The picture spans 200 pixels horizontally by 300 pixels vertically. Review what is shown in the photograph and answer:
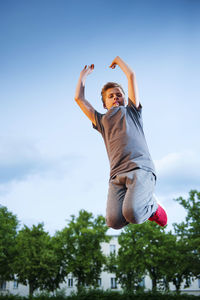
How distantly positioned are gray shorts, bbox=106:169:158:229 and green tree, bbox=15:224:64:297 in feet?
83.4

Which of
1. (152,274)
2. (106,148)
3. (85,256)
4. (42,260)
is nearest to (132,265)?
(152,274)

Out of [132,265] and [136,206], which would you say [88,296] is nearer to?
[132,265]

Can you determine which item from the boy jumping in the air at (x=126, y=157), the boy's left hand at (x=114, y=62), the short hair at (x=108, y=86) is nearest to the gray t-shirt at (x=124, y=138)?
the boy jumping in the air at (x=126, y=157)

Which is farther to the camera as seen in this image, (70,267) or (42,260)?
(70,267)

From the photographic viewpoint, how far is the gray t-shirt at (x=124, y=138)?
380cm

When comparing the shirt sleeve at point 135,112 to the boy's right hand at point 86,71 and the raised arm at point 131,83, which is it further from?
the boy's right hand at point 86,71

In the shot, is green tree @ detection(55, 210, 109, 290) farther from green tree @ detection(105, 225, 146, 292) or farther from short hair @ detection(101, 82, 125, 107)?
short hair @ detection(101, 82, 125, 107)

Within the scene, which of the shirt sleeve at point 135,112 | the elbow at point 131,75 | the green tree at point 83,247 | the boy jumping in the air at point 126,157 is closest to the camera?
the boy jumping in the air at point 126,157

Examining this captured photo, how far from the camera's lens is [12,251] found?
99.1ft

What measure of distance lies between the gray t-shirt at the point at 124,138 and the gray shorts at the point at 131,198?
113 millimetres

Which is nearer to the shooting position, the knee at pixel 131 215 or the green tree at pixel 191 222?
the knee at pixel 131 215

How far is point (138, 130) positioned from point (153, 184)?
777 millimetres

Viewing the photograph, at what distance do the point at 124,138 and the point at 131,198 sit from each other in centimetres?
84

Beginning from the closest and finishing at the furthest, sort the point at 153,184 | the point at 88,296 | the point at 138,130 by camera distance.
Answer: the point at 153,184
the point at 138,130
the point at 88,296
